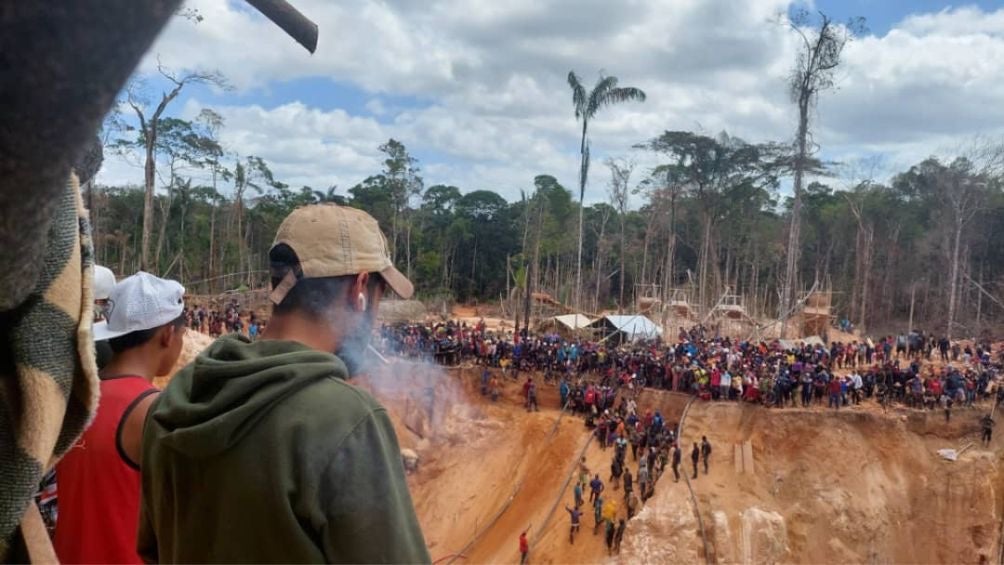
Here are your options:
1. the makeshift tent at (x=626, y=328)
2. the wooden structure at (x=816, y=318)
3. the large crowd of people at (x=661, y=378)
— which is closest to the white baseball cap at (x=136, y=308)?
the large crowd of people at (x=661, y=378)

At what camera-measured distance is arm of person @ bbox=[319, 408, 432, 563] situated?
106 centimetres

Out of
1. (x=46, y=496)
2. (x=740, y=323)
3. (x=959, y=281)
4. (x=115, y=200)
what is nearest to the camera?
(x=46, y=496)

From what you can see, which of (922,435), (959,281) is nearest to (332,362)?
(922,435)

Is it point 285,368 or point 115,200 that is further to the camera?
point 115,200

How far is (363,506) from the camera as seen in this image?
106cm

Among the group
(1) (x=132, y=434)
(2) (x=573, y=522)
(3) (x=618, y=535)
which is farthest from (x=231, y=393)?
(2) (x=573, y=522)

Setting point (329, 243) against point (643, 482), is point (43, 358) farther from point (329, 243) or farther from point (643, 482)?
point (643, 482)

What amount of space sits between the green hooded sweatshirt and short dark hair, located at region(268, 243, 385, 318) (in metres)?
0.23

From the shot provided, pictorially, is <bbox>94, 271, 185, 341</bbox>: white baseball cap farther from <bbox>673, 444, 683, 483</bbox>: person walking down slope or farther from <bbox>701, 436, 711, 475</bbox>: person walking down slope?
→ <bbox>701, 436, 711, 475</bbox>: person walking down slope

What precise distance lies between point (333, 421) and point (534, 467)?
61.4ft

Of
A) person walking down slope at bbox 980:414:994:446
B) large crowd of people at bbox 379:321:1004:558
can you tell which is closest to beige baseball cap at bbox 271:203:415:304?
large crowd of people at bbox 379:321:1004:558

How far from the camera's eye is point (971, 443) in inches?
675

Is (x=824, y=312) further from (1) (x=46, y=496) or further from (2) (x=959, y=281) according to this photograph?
(1) (x=46, y=496)

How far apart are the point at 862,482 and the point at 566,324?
43.1 feet
